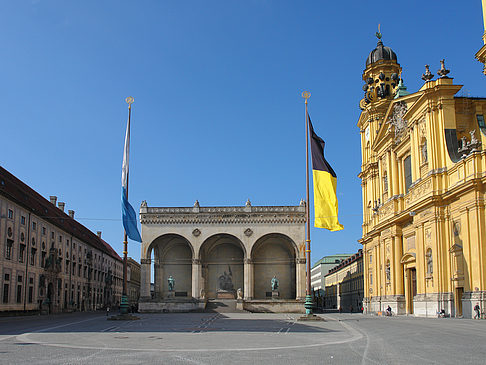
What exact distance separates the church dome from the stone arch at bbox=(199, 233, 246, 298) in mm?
28883

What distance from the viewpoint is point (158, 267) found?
2840 inches

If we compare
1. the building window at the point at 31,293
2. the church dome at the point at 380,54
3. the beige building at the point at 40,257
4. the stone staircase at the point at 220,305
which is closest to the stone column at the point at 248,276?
the stone staircase at the point at 220,305

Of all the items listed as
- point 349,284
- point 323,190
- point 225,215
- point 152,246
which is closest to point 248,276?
point 225,215

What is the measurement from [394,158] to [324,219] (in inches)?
847

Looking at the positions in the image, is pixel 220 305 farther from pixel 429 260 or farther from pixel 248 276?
pixel 429 260

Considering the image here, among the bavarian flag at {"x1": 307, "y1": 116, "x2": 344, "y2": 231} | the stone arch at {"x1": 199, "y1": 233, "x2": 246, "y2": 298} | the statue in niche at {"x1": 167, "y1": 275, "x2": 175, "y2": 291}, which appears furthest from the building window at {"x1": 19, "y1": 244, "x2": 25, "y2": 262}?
the bavarian flag at {"x1": 307, "y1": 116, "x2": 344, "y2": 231}

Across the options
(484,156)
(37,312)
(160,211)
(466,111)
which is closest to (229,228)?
(160,211)

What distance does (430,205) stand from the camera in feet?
121

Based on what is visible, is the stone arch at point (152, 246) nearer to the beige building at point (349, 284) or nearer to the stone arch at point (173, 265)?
the stone arch at point (173, 265)

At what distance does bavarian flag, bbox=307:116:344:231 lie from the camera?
27.2 metres

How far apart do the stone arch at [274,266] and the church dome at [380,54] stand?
25.8 m

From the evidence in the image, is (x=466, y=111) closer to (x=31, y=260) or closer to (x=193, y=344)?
(x=193, y=344)

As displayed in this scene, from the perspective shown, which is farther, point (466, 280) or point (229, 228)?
point (229, 228)

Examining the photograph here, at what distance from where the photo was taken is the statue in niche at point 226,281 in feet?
232
